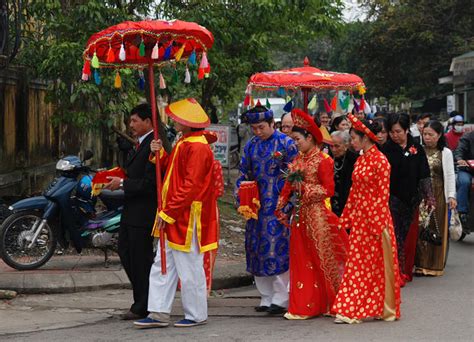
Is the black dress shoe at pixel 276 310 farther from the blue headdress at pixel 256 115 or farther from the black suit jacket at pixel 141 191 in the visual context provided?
the blue headdress at pixel 256 115

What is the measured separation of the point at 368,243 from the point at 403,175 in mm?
2319

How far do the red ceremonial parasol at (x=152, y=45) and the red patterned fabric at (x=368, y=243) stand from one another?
1.53 m

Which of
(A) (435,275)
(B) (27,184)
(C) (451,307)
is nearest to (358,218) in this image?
(C) (451,307)

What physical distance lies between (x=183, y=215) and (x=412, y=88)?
2949 cm

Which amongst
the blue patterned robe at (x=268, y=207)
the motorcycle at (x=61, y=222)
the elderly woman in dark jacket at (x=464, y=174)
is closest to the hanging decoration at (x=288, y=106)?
the motorcycle at (x=61, y=222)

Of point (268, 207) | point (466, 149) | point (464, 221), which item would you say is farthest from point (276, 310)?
point (466, 149)

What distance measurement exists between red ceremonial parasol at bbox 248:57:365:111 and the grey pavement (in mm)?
2084

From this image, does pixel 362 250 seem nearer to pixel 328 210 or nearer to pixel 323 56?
pixel 328 210

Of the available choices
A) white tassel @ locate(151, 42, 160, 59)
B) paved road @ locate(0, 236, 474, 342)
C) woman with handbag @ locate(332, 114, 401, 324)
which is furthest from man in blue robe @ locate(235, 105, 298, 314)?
white tassel @ locate(151, 42, 160, 59)

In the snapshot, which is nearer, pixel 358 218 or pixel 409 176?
pixel 358 218

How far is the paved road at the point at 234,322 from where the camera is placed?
7094mm

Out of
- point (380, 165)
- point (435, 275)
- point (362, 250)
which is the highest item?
point (380, 165)

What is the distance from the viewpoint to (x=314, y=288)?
25.9 ft

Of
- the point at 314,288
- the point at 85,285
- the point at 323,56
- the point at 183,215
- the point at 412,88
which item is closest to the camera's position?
the point at 183,215
